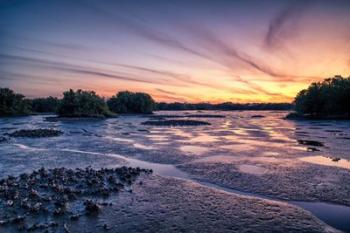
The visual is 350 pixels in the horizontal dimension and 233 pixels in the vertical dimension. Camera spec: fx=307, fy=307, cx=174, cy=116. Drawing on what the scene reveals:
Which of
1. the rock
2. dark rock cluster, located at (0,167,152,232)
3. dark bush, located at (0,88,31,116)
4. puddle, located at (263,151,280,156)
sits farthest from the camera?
dark bush, located at (0,88,31,116)

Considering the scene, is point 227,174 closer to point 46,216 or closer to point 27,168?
point 46,216

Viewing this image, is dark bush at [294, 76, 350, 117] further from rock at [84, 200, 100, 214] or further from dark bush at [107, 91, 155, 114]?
rock at [84, 200, 100, 214]

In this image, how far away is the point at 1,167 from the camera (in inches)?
742

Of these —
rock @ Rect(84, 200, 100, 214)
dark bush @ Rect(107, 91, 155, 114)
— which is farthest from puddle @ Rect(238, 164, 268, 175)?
dark bush @ Rect(107, 91, 155, 114)

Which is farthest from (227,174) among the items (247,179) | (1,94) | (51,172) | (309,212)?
(1,94)

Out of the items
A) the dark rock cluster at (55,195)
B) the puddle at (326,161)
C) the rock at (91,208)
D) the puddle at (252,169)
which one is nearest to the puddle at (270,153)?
the puddle at (326,161)

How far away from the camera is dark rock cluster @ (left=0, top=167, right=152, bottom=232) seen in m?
10.0

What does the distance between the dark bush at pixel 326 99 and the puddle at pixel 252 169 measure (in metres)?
84.9

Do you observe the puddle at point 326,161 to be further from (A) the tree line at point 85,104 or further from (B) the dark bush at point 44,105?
(B) the dark bush at point 44,105

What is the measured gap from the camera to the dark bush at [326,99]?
92.4 meters

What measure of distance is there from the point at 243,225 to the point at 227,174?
7.16 meters

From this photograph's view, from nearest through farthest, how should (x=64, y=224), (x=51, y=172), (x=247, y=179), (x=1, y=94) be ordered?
(x=64, y=224) → (x=247, y=179) → (x=51, y=172) → (x=1, y=94)

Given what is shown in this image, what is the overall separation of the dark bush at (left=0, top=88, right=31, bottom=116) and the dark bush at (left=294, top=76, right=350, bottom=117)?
102 m

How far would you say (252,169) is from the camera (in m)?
18.1
